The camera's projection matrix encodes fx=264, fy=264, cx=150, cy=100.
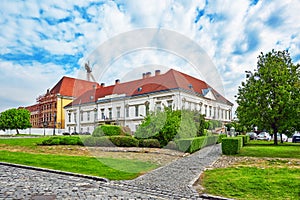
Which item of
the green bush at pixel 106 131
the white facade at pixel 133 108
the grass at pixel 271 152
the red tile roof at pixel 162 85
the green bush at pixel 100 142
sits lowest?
the grass at pixel 271 152

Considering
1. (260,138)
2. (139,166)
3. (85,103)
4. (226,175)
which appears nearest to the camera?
(226,175)

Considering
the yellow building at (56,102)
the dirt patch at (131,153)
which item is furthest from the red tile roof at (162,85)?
the dirt patch at (131,153)

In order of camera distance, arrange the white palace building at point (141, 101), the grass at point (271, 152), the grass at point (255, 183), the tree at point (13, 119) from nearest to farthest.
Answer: the grass at point (255, 183)
the grass at point (271, 152)
the white palace building at point (141, 101)
the tree at point (13, 119)

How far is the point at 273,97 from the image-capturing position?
2278 centimetres

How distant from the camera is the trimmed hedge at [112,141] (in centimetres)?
2073

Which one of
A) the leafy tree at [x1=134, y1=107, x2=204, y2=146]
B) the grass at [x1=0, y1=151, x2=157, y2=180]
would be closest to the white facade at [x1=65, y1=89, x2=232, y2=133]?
the leafy tree at [x1=134, y1=107, x2=204, y2=146]

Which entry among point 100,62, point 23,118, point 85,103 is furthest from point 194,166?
point 85,103

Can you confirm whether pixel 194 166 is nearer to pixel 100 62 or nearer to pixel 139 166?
pixel 139 166

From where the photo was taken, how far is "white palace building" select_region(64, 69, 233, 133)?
45.1 metres

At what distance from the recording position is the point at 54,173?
10.1 meters

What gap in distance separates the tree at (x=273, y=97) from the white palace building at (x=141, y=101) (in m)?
16.2

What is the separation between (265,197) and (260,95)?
56.2 feet

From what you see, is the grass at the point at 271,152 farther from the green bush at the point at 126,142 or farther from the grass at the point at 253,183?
the green bush at the point at 126,142

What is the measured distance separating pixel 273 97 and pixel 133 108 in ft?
103
